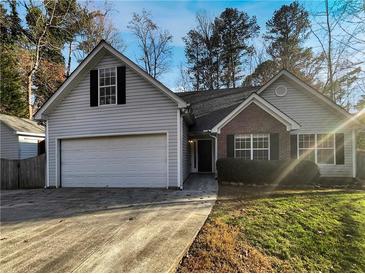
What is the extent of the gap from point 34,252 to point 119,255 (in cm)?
159

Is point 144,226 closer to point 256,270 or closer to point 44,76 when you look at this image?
point 256,270

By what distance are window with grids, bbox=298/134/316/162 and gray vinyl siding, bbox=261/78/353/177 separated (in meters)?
0.27

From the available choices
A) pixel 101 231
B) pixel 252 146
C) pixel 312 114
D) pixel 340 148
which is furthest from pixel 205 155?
pixel 101 231

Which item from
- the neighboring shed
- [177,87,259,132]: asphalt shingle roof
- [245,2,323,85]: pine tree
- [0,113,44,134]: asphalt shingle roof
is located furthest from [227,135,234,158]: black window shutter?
[245,2,323,85]: pine tree

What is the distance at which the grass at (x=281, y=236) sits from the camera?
4898 millimetres

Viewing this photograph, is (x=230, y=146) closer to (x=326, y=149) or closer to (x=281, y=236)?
(x=326, y=149)

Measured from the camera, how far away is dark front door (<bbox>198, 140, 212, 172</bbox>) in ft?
55.9

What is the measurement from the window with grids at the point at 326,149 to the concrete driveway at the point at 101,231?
7.24 metres

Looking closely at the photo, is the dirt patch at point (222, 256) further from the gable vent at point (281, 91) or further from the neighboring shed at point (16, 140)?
the neighboring shed at point (16, 140)

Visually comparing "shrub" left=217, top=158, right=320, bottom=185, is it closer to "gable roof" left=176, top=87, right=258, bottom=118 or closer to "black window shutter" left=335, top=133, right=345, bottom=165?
"black window shutter" left=335, top=133, right=345, bottom=165

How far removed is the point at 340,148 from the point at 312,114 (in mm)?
2187

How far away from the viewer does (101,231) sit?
6.04 metres

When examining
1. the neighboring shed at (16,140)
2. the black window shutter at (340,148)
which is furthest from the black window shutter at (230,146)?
the neighboring shed at (16,140)

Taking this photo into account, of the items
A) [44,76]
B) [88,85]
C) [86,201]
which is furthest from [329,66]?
[44,76]
